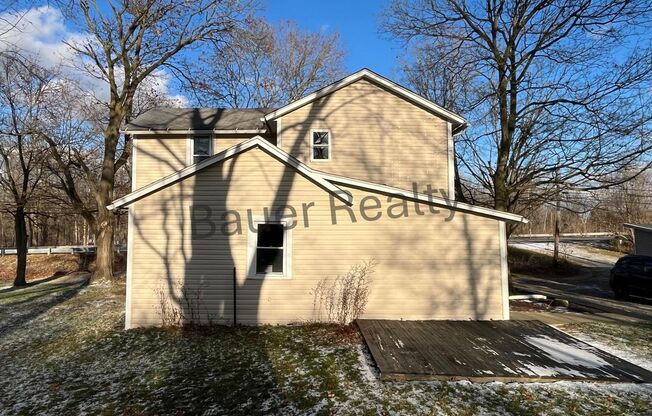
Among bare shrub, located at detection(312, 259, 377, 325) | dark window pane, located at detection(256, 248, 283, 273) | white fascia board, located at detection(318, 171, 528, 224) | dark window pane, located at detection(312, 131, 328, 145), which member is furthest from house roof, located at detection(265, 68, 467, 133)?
bare shrub, located at detection(312, 259, 377, 325)

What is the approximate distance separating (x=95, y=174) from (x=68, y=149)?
368cm

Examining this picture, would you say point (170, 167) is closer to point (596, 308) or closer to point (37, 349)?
point (37, 349)

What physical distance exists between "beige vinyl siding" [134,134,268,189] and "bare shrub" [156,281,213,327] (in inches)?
233

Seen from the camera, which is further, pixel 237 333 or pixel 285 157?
pixel 285 157

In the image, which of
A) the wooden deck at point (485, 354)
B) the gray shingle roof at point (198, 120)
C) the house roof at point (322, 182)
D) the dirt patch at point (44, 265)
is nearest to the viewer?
the wooden deck at point (485, 354)

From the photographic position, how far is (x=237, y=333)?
850 cm

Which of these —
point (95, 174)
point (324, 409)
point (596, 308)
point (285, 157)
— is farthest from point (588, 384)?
point (95, 174)

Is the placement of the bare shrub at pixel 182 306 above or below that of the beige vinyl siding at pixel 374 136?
below

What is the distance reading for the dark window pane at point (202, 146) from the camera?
13828mm

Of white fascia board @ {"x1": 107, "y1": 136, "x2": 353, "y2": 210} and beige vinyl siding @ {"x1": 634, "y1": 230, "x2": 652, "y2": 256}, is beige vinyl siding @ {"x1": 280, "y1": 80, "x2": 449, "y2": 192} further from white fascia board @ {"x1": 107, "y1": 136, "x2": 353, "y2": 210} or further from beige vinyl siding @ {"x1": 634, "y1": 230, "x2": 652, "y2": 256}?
beige vinyl siding @ {"x1": 634, "y1": 230, "x2": 652, "y2": 256}

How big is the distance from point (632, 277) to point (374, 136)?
41.3ft

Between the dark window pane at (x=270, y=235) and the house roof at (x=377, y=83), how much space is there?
4539mm

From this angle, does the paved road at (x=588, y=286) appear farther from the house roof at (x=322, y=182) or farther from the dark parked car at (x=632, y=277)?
the house roof at (x=322, y=182)

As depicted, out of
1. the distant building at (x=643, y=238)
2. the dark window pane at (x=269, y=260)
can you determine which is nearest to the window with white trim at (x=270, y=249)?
the dark window pane at (x=269, y=260)
